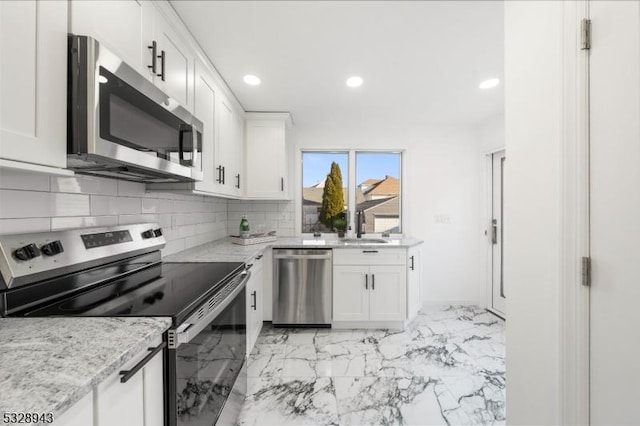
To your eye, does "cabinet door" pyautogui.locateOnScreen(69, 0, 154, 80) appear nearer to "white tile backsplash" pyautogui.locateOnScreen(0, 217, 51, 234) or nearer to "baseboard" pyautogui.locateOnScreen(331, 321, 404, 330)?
"white tile backsplash" pyautogui.locateOnScreen(0, 217, 51, 234)

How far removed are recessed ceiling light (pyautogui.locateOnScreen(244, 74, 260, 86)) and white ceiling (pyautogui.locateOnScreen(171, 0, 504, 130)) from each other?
0.20 ft

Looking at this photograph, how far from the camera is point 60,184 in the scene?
1.21 meters

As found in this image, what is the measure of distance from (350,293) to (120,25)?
8.67ft

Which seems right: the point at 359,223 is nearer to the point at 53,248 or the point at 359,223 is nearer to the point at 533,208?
the point at 533,208

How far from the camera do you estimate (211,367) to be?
1.20 metres

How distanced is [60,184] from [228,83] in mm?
1655

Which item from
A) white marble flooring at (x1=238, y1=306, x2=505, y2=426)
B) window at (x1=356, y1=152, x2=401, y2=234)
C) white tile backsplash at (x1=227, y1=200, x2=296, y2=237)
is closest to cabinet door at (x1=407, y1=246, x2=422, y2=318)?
white marble flooring at (x1=238, y1=306, x2=505, y2=426)

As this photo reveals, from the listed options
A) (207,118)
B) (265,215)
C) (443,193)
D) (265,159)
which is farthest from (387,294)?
(207,118)

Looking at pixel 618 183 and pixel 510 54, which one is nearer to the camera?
pixel 618 183

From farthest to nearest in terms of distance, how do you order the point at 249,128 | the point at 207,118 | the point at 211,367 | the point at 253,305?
the point at 249,128
the point at 253,305
the point at 207,118
the point at 211,367

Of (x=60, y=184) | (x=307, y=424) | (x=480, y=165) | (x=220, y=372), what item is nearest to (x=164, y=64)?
(x=60, y=184)

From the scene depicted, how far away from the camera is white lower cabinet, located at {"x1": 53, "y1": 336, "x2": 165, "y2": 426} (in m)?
0.58

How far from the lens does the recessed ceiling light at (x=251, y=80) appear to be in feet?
7.73

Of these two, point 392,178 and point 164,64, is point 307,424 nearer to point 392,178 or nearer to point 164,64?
point 164,64
